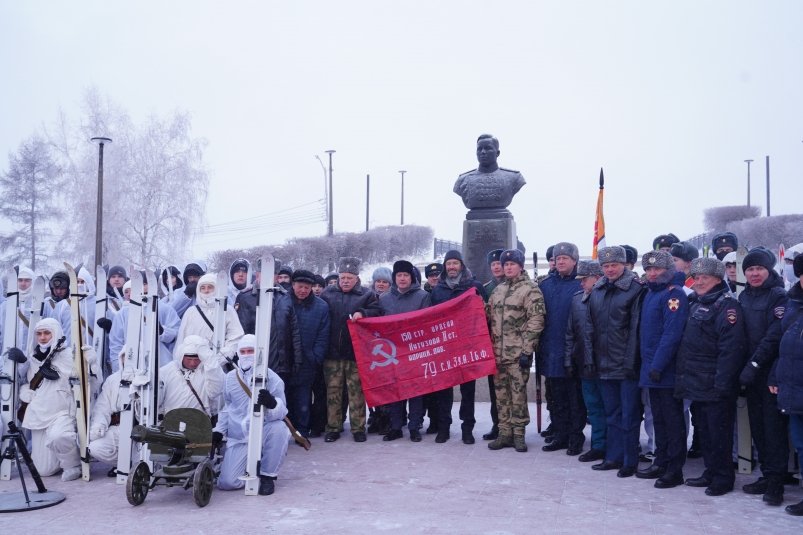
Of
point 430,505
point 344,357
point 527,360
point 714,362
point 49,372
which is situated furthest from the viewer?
point 344,357

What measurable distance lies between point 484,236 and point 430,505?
23.8 feet

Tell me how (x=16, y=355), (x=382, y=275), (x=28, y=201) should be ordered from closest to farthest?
(x=16, y=355) → (x=382, y=275) → (x=28, y=201)

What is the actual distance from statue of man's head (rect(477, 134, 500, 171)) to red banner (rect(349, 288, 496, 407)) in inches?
195

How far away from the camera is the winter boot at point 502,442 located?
27.0 ft

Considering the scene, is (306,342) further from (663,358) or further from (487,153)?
(487,153)

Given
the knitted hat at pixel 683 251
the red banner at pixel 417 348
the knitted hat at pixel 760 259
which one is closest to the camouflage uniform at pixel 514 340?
the red banner at pixel 417 348

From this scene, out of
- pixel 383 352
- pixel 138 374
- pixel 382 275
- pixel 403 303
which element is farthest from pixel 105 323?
pixel 382 275

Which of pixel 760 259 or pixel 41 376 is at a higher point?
pixel 760 259

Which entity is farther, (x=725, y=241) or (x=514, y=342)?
(x=725, y=241)

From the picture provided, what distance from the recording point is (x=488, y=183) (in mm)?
12945

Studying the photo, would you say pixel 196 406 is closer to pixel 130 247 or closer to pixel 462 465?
pixel 462 465

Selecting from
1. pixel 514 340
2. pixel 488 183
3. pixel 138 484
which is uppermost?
pixel 488 183

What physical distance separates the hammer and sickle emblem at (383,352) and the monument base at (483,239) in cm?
410

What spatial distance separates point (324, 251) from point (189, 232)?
6836 mm
